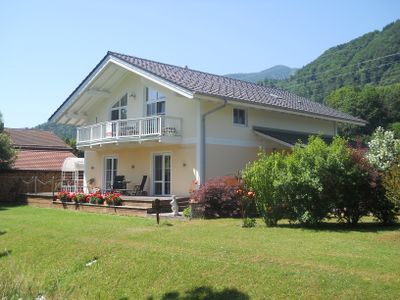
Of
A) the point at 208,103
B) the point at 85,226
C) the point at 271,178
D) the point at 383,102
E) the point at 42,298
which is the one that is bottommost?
the point at 42,298

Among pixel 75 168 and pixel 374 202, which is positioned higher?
pixel 75 168

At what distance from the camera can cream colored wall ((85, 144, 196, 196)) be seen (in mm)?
21812

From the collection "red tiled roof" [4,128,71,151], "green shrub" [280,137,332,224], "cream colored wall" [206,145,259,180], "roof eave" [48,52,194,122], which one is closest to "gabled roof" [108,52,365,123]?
"roof eave" [48,52,194,122]

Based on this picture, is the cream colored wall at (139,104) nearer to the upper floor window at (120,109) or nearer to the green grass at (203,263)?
the upper floor window at (120,109)

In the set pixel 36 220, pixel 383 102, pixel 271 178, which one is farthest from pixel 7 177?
pixel 383 102

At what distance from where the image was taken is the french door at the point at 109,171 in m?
26.9

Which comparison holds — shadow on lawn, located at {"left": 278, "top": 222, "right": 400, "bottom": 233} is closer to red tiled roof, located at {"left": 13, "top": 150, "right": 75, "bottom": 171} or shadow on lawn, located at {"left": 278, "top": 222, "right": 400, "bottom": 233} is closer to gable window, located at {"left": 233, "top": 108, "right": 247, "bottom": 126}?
gable window, located at {"left": 233, "top": 108, "right": 247, "bottom": 126}

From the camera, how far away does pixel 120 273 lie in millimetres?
9531

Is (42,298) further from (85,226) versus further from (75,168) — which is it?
(75,168)

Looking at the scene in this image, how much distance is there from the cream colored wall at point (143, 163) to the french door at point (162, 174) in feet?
0.95

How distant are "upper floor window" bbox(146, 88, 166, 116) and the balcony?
1352 millimetres

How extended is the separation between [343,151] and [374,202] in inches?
67.4

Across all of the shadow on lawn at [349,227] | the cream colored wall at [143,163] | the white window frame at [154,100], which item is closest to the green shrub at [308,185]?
the shadow on lawn at [349,227]

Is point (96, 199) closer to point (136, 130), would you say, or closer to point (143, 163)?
point (136, 130)
